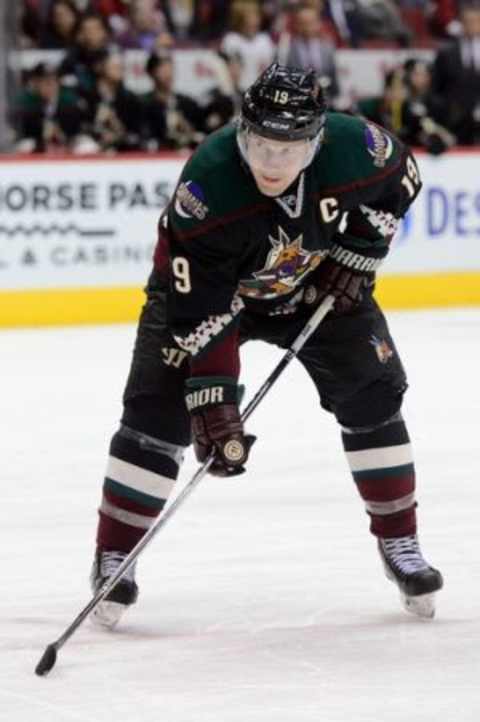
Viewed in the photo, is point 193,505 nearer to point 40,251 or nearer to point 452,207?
point 40,251

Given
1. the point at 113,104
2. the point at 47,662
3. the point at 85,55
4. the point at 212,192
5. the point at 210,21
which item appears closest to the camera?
the point at 47,662

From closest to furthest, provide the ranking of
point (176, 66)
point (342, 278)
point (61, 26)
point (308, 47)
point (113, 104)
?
point (342, 278) < point (113, 104) < point (61, 26) < point (308, 47) < point (176, 66)

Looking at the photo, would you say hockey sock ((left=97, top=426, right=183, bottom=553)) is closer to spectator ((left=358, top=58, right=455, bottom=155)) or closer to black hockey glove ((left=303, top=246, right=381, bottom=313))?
black hockey glove ((left=303, top=246, right=381, bottom=313))

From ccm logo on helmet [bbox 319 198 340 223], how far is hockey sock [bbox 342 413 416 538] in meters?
0.48

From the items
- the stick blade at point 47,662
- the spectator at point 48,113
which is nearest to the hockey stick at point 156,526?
the stick blade at point 47,662

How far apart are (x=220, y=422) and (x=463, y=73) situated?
8015 mm

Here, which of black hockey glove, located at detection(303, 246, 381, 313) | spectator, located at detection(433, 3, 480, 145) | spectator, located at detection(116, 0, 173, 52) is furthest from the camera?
spectator, located at detection(433, 3, 480, 145)

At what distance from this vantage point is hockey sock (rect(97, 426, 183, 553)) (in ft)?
13.5

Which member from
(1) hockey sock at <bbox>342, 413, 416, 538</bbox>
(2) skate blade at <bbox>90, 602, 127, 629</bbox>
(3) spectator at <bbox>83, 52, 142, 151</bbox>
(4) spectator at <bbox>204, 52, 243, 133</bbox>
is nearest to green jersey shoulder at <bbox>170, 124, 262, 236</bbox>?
(1) hockey sock at <bbox>342, 413, 416, 538</bbox>

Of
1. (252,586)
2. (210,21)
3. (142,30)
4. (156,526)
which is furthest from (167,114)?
(156,526)

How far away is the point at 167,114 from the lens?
10711mm

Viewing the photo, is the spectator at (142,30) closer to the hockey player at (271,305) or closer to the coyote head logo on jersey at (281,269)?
the hockey player at (271,305)

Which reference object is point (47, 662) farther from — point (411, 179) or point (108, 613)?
point (411, 179)

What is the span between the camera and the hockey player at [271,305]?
3824 mm
